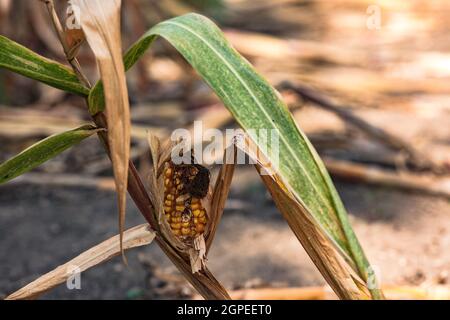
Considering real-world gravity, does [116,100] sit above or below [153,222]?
above

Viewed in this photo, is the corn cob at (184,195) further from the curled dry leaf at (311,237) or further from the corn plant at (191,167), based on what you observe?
the curled dry leaf at (311,237)

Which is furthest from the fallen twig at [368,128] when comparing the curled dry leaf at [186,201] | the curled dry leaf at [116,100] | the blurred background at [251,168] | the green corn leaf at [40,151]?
the curled dry leaf at [116,100]

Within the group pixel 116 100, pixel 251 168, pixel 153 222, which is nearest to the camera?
pixel 116 100

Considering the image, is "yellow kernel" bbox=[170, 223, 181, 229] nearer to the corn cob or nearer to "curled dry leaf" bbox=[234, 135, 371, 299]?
the corn cob

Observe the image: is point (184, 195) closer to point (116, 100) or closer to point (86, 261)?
point (86, 261)

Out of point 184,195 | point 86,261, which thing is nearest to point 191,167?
point 184,195

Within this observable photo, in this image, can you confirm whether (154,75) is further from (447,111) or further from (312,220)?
(312,220)

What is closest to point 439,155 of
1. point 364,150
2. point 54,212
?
point 364,150
